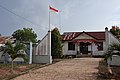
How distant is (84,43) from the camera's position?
131 feet

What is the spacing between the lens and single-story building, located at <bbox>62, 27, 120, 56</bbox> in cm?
3728

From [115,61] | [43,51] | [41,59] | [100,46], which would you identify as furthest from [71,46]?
[115,61]

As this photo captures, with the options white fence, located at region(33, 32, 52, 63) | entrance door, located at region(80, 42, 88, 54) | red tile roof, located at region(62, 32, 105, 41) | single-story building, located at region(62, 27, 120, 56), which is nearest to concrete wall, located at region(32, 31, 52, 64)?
white fence, located at region(33, 32, 52, 63)

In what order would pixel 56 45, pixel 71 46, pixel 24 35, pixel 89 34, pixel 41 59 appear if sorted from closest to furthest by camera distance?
1. pixel 41 59
2. pixel 56 45
3. pixel 89 34
4. pixel 71 46
5. pixel 24 35

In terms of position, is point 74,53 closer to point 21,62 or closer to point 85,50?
point 85,50

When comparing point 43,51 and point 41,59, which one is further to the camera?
point 43,51

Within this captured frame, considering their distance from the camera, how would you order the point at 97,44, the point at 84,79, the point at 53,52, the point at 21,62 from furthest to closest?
the point at 97,44
the point at 53,52
the point at 21,62
the point at 84,79

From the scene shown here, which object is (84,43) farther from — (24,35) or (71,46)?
(24,35)

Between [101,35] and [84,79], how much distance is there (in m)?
28.0

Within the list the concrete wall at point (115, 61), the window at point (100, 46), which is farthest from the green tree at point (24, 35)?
the concrete wall at point (115, 61)

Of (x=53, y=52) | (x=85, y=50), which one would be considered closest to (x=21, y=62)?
(x=53, y=52)

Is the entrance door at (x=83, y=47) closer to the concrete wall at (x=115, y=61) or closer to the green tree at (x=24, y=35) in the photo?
the concrete wall at (x=115, y=61)

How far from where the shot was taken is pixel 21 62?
22.0 m

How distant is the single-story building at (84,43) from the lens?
→ 3728 centimetres
